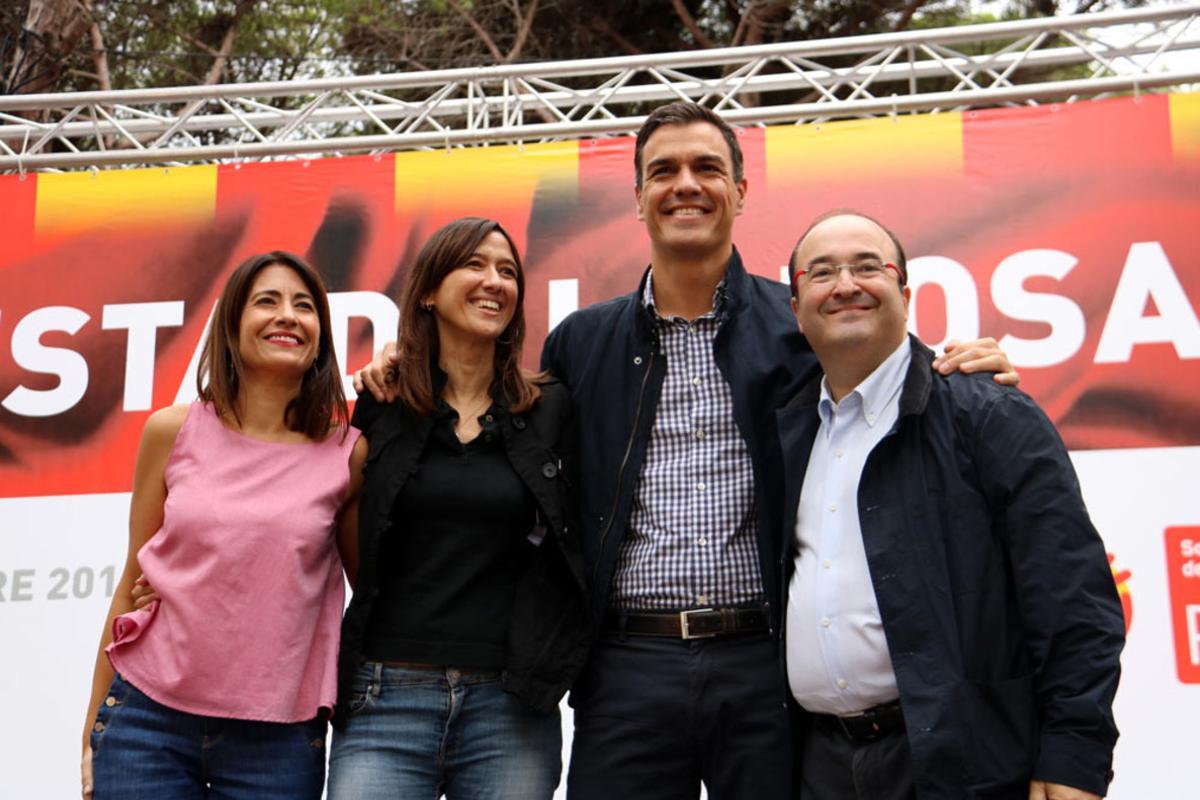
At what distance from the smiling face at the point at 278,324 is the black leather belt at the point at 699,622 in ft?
2.85

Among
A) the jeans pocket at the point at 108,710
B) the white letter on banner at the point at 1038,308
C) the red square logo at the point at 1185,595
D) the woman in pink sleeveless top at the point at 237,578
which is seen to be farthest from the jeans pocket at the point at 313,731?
the red square logo at the point at 1185,595

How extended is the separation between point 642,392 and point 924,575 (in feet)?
2.34

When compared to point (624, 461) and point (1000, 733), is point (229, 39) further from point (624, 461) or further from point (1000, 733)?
point (1000, 733)

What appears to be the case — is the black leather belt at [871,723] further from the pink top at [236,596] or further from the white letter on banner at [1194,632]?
the white letter on banner at [1194,632]

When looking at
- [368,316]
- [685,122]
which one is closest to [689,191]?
[685,122]

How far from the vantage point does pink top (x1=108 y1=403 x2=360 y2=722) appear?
195cm

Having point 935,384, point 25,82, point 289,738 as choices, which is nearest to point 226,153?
point 25,82

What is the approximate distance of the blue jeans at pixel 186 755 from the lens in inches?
74.5

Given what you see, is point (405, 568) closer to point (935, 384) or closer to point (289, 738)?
point (289, 738)

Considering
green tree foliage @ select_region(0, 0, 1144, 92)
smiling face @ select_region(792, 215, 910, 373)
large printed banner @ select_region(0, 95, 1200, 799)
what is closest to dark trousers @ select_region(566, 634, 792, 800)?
smiling face @ select_region(792, 215, 910, 373)

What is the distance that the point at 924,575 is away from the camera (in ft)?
5.75

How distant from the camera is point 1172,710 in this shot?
11.9 feet

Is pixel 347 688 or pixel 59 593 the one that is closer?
pixel 347 688

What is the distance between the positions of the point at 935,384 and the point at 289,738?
1.36 m
